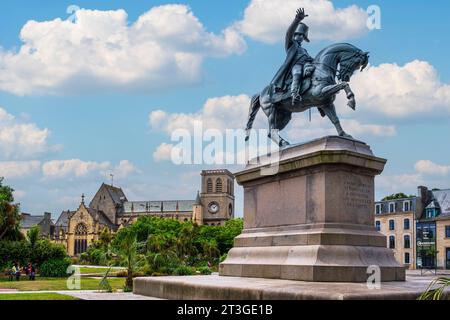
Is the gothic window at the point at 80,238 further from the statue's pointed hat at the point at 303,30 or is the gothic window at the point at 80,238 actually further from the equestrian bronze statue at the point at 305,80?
the statue's pointed hat at the point at 303,30

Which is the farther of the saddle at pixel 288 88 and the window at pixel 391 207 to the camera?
the window at pixel 391 207

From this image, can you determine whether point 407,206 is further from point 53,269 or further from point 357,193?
point 357,193

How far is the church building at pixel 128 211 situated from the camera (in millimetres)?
159375

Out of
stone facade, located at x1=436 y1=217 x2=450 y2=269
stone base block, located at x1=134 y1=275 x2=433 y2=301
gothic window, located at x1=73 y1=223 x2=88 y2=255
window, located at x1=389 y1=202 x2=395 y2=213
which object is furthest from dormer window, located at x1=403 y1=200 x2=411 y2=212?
gothic window, located at x1=73 y1=223 x2=88 y2=255

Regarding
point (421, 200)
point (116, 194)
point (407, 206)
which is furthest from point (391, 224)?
point (116, 194)

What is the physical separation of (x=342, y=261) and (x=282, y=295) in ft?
10.0

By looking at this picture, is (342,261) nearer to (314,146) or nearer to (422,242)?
(314,146)

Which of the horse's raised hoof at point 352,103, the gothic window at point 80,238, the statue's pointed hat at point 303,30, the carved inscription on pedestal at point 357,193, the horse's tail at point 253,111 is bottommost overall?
the gothic window at point 80,238

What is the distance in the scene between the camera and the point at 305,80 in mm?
15227

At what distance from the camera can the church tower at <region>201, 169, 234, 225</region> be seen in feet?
552

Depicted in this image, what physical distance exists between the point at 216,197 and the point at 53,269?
123m

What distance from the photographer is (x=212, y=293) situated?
11.2 m

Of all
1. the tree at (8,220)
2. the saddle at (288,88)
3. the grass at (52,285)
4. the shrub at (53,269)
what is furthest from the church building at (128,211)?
the saddle at (288,88)

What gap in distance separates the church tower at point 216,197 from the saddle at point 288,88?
15172cm
